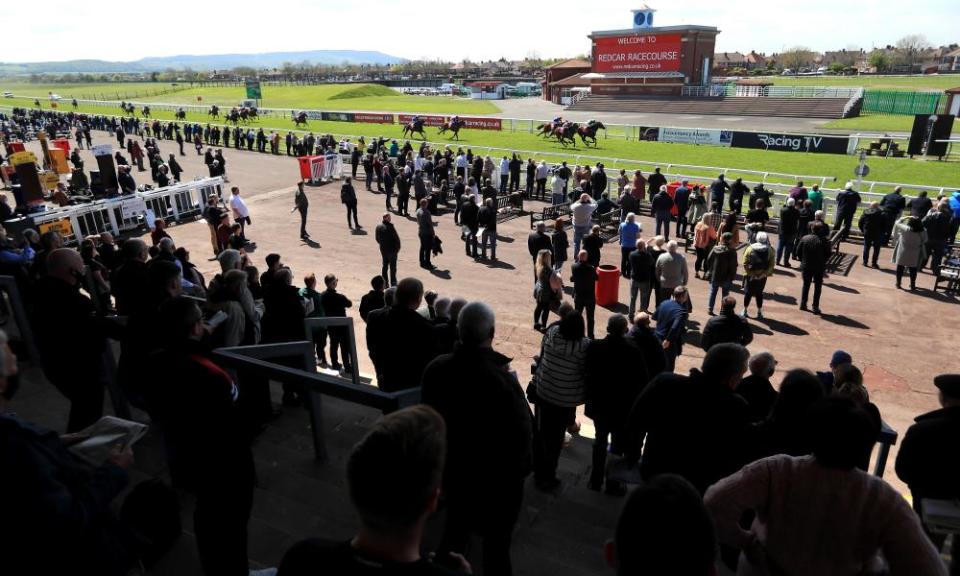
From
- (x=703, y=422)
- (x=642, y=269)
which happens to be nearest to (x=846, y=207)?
(x=642, y=269)

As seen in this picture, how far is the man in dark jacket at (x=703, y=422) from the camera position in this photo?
3.44 meters

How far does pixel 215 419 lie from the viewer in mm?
2994

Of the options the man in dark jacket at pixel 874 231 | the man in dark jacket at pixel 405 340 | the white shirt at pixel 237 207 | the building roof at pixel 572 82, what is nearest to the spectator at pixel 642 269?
the man in dark jacket at pixel 874 231

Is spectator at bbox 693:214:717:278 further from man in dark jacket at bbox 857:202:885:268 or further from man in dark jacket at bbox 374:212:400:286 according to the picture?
man in dark jacket at bbox 374:212:400:286

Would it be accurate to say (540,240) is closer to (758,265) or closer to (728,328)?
(758,265)

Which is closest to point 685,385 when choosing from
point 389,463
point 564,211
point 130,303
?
point 389,463

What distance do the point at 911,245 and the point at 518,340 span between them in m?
8.30

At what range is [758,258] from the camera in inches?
403

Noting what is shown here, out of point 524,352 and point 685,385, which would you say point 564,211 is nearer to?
point 524,352

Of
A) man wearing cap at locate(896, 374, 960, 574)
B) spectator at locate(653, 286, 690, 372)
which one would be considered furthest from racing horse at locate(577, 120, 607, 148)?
man wearing cap at locate(896, 374, 960, 574)

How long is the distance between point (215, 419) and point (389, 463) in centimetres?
180

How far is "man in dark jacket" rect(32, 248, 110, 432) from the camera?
422cm

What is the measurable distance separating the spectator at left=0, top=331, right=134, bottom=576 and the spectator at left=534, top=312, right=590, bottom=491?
3122 mm

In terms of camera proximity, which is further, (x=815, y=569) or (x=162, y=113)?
(x=162, y=113)
